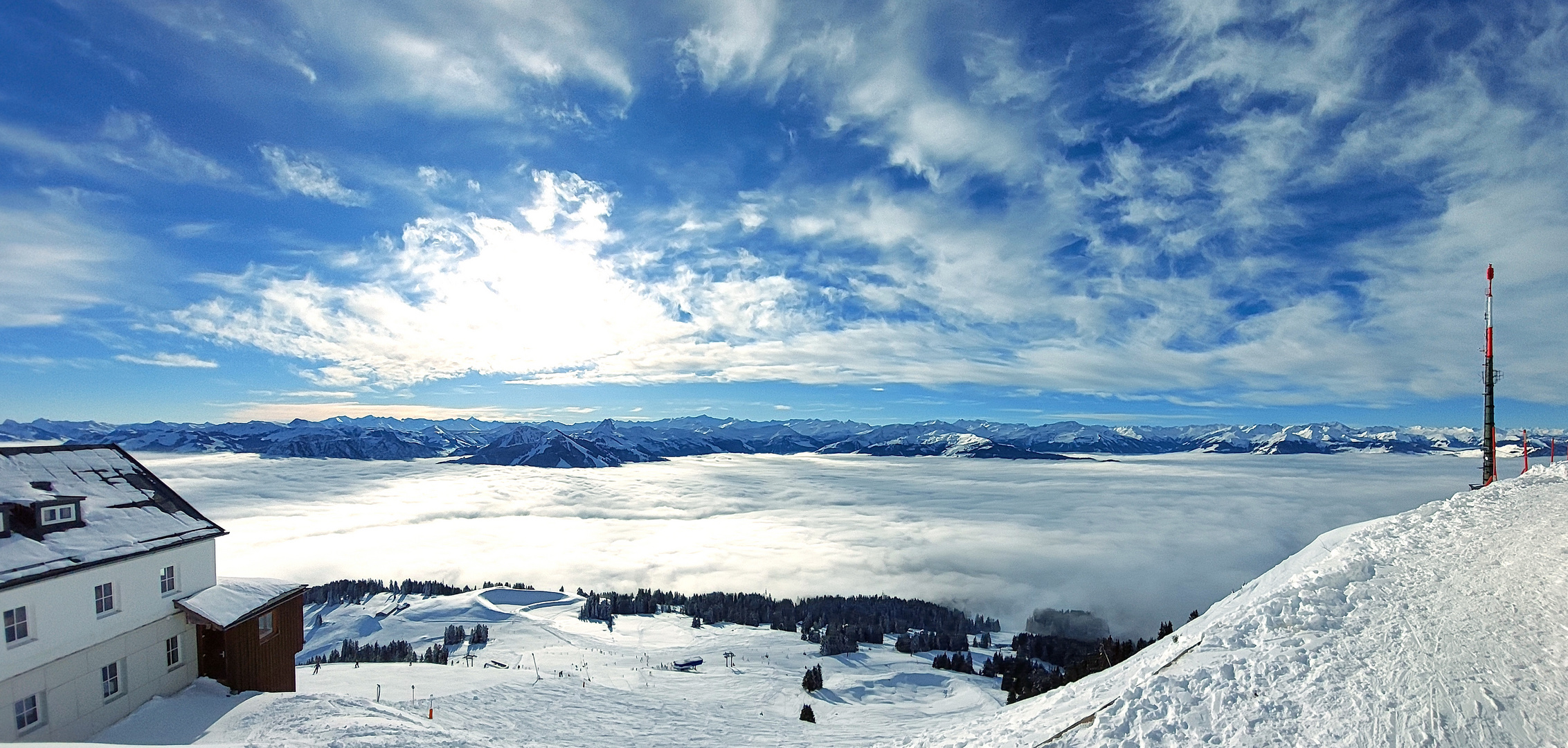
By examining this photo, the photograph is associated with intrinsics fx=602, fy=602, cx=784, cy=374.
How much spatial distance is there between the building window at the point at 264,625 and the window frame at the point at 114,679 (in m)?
4.36

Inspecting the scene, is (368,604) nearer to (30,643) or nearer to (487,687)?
(487,687)

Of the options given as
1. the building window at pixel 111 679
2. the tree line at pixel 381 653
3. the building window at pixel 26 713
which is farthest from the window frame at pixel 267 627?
the tree line at pixel 381 653

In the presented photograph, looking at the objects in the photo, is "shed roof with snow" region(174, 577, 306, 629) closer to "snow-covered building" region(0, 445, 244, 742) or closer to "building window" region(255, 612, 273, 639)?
"building window" region(255, 612, 273, 639)

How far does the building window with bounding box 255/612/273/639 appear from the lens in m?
25.5

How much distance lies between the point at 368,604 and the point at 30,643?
162 metres

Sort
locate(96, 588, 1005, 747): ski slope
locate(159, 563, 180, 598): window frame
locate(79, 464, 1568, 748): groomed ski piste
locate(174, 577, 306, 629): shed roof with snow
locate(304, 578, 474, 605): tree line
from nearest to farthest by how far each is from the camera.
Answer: locate(79, 464, 1568, 748): groomed ski piste, locate(96, 588, 1005, 747): ski slope, locate(159, 563, 180, 598): window frame, locate(174, 577, 306, 629): shed roof with snow, locate(304, 578, 474, 605): tree line

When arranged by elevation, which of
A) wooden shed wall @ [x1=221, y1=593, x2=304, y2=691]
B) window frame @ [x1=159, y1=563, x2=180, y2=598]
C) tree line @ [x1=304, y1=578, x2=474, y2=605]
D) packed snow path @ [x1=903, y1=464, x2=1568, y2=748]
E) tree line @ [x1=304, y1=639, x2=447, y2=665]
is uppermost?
packed snow path @ [x1=903, y1=464, x2=1568, y2=748]

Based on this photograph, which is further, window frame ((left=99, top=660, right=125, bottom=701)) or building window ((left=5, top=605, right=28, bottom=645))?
window frame ((left=99, top=660, right=125, bottom=701))

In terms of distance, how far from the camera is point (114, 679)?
2089cm

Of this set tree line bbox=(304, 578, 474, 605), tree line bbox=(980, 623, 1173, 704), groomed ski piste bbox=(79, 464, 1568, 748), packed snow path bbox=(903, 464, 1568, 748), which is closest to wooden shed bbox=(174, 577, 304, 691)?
groomed ski piste bbox=(79, 464, 1568, 748)

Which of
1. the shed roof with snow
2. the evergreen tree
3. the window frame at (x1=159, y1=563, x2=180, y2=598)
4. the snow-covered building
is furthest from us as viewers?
the evergreen tree

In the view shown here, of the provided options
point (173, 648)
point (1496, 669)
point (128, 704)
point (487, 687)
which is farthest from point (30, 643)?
point (1496, 669)

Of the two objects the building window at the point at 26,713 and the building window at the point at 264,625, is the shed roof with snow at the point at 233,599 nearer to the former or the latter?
the building window at the point at 264,625

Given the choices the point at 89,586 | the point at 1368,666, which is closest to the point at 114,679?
the point at 89,586
